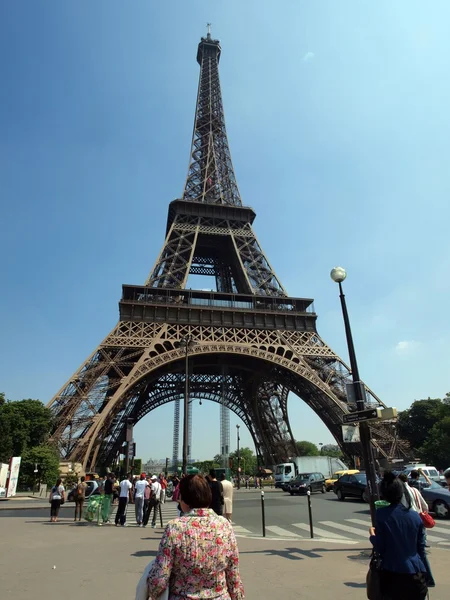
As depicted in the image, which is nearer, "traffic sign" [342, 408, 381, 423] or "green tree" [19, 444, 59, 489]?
"traffic sign" [342, 408, 381, 423]

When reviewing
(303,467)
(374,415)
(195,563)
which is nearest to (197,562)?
(195,563)

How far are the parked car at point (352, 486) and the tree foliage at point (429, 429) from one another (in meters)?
26.7

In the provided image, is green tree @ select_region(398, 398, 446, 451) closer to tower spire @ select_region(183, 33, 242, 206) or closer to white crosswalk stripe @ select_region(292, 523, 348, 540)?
tower spire @ select_region(183, 33, 242, 206)

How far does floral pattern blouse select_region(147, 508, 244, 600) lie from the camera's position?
283cm

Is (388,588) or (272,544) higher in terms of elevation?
(388,588)

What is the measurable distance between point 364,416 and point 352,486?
48.4ft

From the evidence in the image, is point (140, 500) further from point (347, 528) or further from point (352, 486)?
point (352, 486)

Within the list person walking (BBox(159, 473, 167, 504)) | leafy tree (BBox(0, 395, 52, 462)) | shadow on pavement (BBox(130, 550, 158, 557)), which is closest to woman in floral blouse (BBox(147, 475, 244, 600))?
shadow on pavement (BBox(130, 550, 158, 557))

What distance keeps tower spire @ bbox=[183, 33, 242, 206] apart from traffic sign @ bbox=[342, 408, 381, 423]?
40.1 m

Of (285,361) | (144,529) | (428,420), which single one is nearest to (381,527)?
(144,529)

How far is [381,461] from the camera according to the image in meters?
34.0

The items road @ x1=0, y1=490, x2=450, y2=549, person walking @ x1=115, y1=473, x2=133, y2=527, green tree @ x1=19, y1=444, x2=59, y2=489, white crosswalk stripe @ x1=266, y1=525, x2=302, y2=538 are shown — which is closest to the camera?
road @ x1=0, y1=490, x2=450, y2=549

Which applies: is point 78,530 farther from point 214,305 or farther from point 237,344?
point 214,305

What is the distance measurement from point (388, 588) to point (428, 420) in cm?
5752
